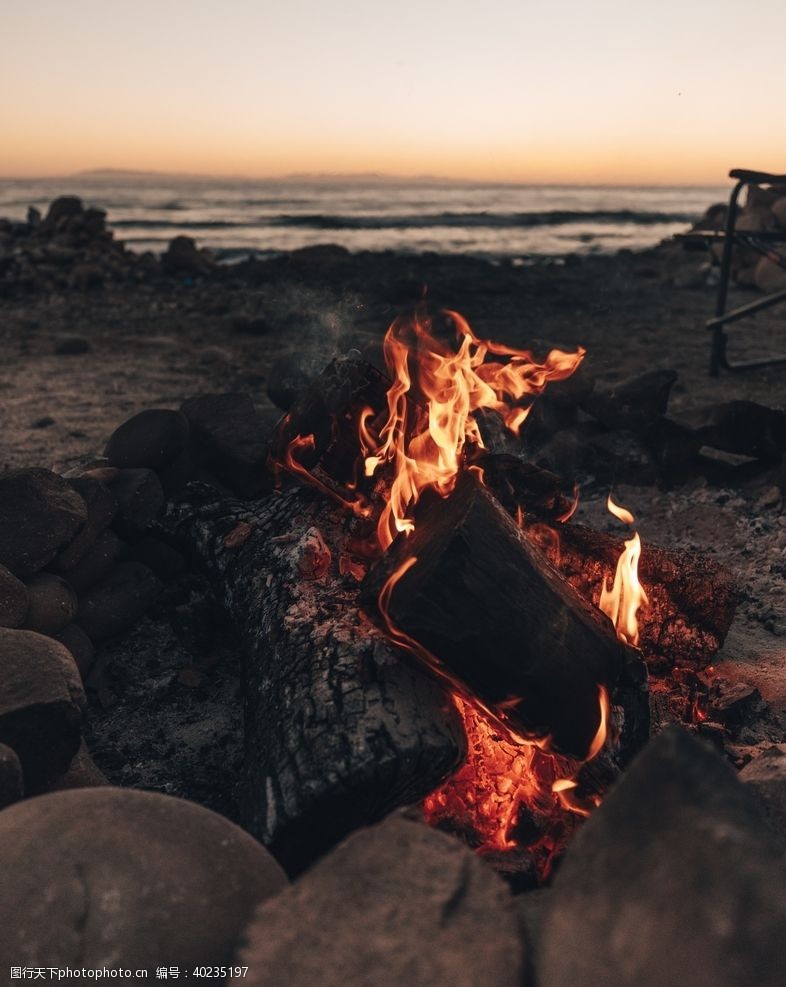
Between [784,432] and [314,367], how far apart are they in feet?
10.5

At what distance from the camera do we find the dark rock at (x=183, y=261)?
680 inches

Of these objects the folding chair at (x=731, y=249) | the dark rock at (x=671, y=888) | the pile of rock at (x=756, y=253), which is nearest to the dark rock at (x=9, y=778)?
the dark rock at (x=671, y=888)

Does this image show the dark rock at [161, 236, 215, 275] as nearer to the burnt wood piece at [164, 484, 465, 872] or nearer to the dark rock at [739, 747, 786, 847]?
the burnt wood piece at [164, 484, 465, 872]

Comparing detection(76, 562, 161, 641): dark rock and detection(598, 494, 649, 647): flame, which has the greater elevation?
detection(598, 494, 649, 647): flame

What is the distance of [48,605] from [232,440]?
151 centimetres

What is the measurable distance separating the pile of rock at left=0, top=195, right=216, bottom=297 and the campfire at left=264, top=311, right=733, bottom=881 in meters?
13.2

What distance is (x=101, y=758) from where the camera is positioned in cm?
314

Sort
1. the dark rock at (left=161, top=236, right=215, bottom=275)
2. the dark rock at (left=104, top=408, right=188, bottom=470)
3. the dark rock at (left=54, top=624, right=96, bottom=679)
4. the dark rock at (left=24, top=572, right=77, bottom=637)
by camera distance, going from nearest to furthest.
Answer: the dark rock at (left=24, top=572, right=77, bottom=637) < the dark rock at (left=54, top=624, right=96, bottom=679) < the dark rock at (left=104, top=408, right=188, bottom=470) < the dark rock at (left=161, top=236, right=215, bottom=275)

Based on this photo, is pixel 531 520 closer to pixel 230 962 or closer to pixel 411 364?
pixel 411 364

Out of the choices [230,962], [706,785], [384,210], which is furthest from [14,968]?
[384,210]

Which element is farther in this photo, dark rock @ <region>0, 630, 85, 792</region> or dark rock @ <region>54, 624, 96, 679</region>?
dark rock @ <region>54, 624, 96, 679</region>

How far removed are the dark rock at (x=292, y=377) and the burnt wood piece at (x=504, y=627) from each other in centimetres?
340

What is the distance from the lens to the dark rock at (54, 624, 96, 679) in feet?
11.6

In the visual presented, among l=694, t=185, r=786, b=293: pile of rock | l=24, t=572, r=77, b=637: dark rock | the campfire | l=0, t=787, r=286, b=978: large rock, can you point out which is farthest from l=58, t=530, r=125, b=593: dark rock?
Result: l=694, t=185, r=786, b=293: pile of rock
